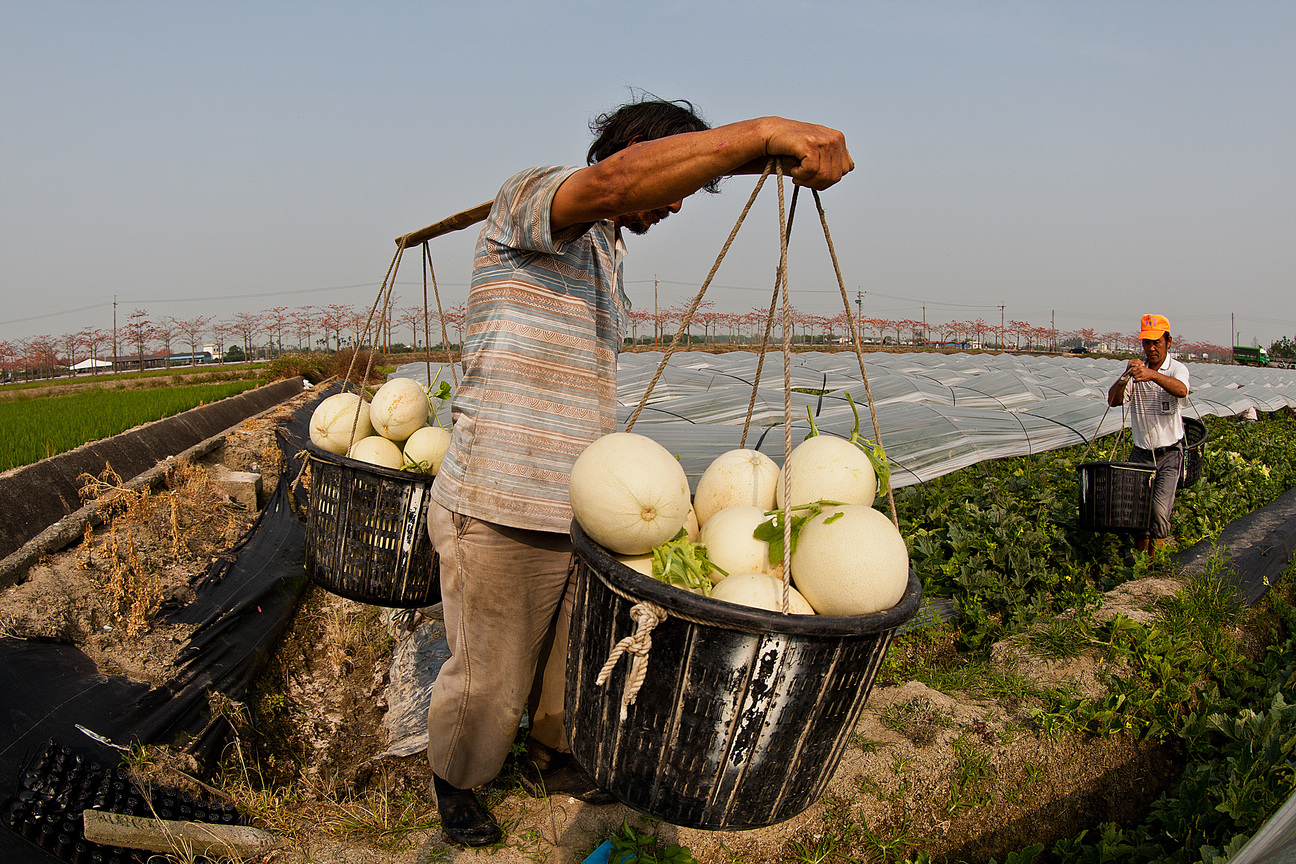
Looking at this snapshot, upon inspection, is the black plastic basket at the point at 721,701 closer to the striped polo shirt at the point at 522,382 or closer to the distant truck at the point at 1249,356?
the striped polo shirt at the point at 522,382

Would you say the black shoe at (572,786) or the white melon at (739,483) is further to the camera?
the black shoe at (572,786)

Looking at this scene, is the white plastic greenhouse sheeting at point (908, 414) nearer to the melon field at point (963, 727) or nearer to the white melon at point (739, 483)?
the white melon at point (739, 483)

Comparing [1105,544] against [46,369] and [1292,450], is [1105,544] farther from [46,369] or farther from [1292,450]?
[46,369]

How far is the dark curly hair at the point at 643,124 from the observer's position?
1.77 meters

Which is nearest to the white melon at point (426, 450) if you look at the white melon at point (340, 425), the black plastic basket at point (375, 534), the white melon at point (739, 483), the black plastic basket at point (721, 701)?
the black plastic basket at point (375, 534)

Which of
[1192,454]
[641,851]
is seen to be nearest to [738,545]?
[641,851]

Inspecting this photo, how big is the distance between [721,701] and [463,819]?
1445 mm

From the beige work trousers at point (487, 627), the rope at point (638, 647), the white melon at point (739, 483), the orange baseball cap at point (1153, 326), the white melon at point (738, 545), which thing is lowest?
the beige work trousers at point (487, 627)

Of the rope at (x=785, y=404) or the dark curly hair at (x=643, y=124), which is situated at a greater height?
the dark curly hair at (x=643, y=124)

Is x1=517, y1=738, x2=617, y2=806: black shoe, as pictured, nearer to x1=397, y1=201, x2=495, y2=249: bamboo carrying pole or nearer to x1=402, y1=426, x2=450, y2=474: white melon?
x1=402, y1=426, x2=450, y2=474: white melon

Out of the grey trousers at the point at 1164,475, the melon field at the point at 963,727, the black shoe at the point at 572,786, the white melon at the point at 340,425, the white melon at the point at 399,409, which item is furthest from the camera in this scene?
the grey trousers at the point at 1164,475

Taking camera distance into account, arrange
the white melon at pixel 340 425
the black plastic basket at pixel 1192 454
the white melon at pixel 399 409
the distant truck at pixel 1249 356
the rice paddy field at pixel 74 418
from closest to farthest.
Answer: the white melon at pixel 399 409, the white melon at pixel 340 425, the black plastic basket at pixel 1192 454, the rice paddy field at pixel 74 418, the distant truck at pixel 1249 356

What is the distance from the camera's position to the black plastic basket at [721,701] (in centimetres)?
109

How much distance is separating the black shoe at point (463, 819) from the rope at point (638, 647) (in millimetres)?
1326
